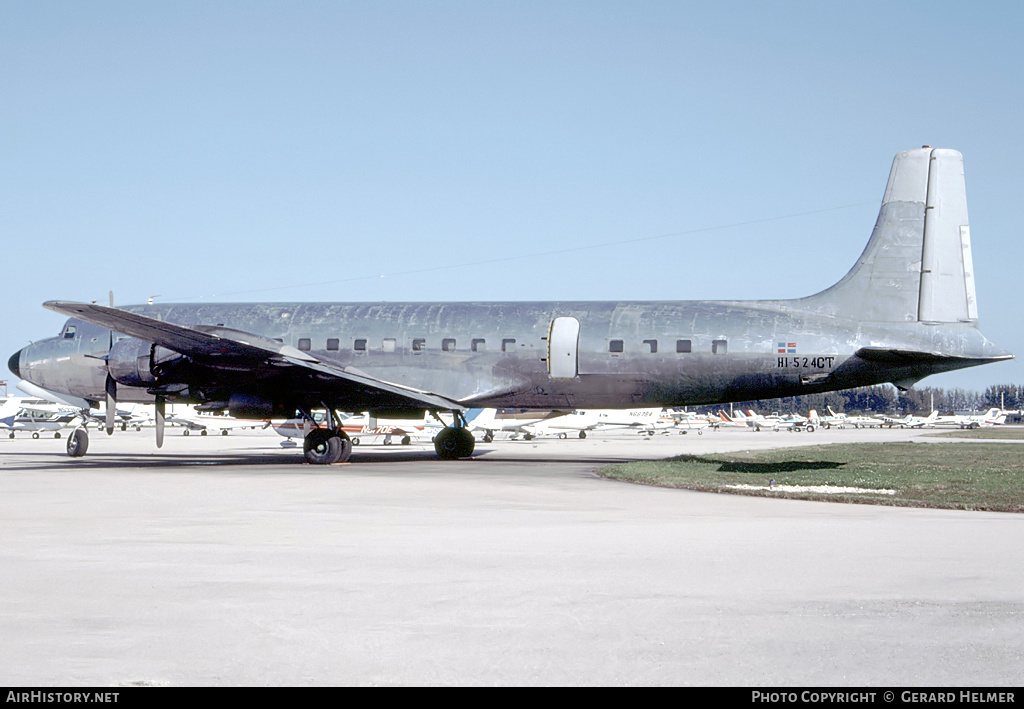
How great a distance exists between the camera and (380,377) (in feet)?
93.8

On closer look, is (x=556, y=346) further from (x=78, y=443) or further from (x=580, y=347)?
(x=78, y=443)

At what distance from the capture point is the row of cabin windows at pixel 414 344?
2794 centimetres

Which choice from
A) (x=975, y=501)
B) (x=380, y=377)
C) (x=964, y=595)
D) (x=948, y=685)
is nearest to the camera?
(x=948, y=685)

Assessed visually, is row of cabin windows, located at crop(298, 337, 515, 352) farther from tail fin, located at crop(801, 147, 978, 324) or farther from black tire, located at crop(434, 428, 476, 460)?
tail fin, located at crop(801, 147, 978, 324)

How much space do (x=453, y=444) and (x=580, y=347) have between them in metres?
A: 6.53

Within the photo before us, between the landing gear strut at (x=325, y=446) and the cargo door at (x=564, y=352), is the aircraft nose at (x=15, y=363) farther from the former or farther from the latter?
the cargo door at (x=564, y=352)

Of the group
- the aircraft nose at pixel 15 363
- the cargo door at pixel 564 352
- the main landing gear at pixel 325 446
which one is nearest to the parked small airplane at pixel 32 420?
the aircraft nose at pixel 15 363

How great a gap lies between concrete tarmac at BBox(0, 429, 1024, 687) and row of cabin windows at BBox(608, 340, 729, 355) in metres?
10.5

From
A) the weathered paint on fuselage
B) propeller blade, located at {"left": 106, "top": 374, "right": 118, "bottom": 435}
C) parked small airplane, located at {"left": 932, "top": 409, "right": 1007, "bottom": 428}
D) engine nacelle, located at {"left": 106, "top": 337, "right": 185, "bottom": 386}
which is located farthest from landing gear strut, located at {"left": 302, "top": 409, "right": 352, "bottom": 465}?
parked small airplane, located at {"left": 932, "top": 409, "right": 1007, "bottom": 428}

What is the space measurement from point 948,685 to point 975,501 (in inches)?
462

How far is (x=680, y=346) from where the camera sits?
26438 millimetres
